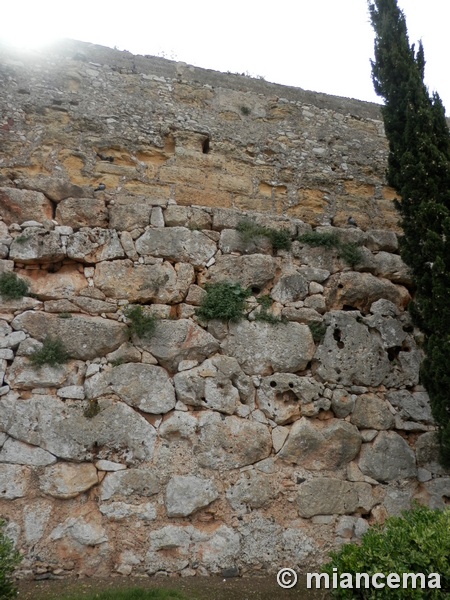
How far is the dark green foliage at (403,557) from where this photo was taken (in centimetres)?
320

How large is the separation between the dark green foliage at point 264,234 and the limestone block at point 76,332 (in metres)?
1.83

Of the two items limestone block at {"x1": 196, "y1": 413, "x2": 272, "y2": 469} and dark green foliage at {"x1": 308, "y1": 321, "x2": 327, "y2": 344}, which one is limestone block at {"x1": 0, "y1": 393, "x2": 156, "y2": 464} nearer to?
limestone block at {"x1": 196, "y1": 413, "x2": 272, "y2": 469}

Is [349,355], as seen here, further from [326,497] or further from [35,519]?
[35,519]

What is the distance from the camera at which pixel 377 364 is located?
226 inches

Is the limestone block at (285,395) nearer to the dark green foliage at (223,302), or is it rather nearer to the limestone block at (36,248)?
the dark green foliage at (223,302)

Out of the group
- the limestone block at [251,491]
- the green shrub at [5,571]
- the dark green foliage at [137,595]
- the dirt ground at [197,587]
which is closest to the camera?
the green shrub at [5,571]

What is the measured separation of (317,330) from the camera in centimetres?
572

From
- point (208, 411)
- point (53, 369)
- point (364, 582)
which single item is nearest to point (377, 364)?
point (208, 411)

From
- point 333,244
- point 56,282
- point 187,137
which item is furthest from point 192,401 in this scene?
point 187,137

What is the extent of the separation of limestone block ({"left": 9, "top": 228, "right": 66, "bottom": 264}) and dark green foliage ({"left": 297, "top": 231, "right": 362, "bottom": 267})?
2.69 metres

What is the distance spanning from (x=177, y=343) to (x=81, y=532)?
1.88m

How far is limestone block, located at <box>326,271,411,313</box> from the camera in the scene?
604cm

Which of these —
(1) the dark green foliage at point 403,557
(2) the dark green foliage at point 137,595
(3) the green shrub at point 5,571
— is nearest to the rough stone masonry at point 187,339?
(2) the dark green foliage at point 137,595

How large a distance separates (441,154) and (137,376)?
3.87 m
